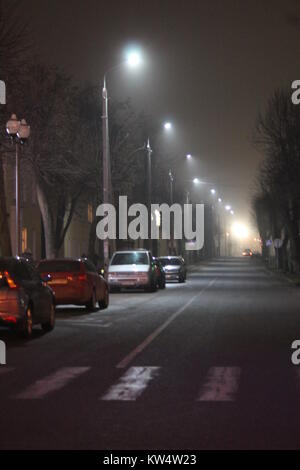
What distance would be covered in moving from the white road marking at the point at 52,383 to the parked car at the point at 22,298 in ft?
15.7

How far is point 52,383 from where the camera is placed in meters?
12.5

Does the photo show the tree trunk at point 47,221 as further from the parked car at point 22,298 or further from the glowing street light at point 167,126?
the parked car at point 22,298

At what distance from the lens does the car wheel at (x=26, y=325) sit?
19.0 metres

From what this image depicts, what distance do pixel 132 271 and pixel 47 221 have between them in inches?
481

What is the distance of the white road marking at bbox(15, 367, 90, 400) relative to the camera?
11.5m

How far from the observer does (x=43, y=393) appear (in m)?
11.6

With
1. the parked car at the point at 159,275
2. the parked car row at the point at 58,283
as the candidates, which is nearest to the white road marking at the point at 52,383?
the parked car row at the point at 58,283

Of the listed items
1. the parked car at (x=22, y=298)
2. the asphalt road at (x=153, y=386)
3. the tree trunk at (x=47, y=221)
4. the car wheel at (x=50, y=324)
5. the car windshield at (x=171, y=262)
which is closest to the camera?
the asphalt road at (x=153, y=386)

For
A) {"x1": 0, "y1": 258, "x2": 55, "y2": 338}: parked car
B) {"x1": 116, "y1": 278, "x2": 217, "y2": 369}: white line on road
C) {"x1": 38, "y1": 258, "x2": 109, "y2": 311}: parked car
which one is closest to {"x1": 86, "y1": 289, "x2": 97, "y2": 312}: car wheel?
{"x1": 38, "y1": 258, "x2": 109, "y2": 311}: parked car

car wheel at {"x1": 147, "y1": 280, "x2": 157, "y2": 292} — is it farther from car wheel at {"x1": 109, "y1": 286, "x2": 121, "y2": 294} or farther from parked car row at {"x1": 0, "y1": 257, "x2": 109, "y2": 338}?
parked car row at {"x1": 0, "y1": 257, "x2": 109, "y2": 338}

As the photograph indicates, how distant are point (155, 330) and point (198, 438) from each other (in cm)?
1208

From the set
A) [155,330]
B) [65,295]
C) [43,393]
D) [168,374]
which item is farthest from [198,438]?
[65,295]

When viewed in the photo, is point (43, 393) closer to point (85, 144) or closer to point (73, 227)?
point (85, 144)

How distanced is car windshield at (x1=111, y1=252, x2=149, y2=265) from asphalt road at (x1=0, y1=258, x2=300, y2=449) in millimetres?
18011
